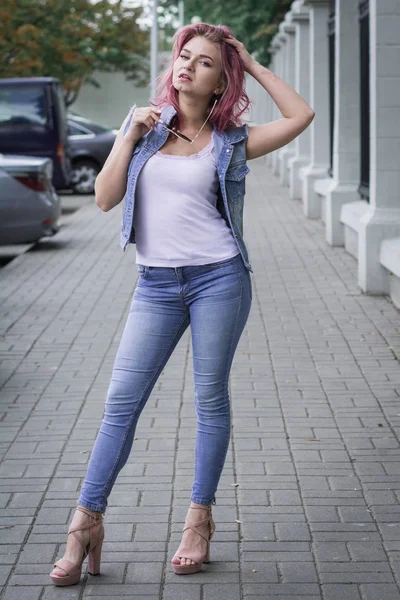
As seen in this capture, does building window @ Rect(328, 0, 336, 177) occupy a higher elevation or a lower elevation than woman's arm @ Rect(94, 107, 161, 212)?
higher

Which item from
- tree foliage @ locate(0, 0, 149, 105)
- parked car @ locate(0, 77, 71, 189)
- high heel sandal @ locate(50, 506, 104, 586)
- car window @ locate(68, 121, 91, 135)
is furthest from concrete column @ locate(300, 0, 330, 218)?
high heel sandal @ locate(50, 506, 104, 586)

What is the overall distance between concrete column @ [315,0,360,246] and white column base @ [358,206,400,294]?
→ 10.5ft

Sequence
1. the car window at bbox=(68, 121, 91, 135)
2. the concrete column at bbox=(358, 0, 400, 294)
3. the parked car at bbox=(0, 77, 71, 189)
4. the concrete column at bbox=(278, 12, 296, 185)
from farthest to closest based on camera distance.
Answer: the concrete column at bbox=(278, 12, 296, 185) < the car window at bbox=(68, 121, 91, 135) < the parked car at bbox=(0, 77, 71, 189) < the concrete column at bbox=(358, 0, 400, 294)

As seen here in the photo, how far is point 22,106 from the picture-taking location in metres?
20.4

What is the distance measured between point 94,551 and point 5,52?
2619 cm

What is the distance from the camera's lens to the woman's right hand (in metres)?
3.97

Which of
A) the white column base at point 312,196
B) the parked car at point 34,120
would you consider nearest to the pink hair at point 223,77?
the white column base at point 312,196

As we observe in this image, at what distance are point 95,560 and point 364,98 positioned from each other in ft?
33.0

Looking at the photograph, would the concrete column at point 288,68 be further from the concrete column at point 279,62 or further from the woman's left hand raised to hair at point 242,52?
the woman's left hand raised to hair at point 242,52

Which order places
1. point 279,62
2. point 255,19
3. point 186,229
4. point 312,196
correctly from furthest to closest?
point 255,19 → point 279,62 → point 312,196 → point 186,229

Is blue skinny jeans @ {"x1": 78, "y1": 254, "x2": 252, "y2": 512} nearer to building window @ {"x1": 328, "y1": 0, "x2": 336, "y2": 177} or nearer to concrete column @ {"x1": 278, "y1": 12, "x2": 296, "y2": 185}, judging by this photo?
building window @ {"x1": 328, "y1": 0, "x2": 336, "y2": 177}

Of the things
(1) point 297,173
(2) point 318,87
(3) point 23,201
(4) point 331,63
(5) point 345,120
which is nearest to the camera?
(3) point 23,201

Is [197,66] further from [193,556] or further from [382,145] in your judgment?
[382,145]

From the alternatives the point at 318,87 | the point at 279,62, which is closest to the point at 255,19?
the point at 279,62
